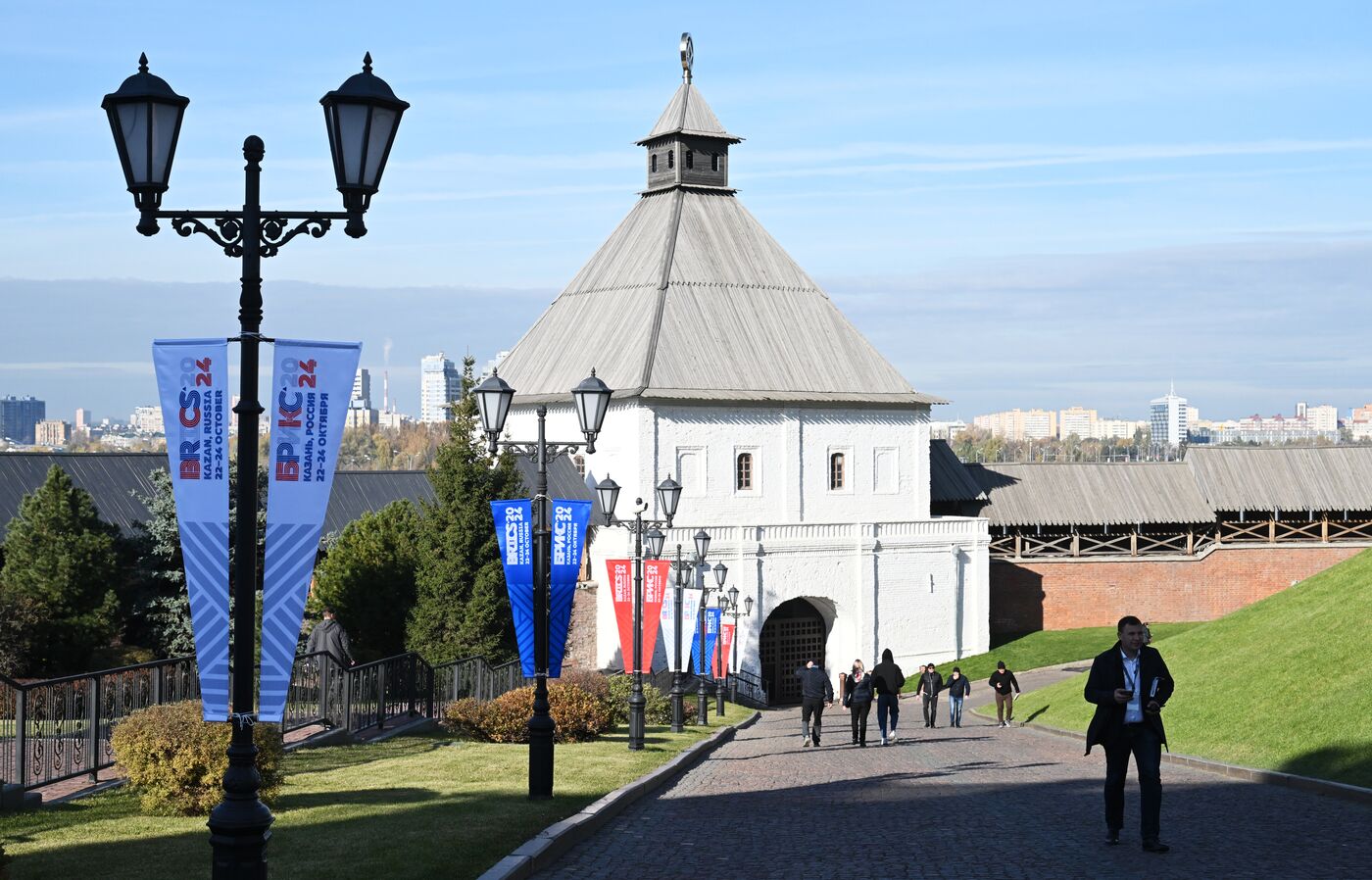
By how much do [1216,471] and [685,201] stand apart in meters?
23.5

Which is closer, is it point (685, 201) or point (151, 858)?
point (151, 858)

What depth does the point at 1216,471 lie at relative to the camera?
61.5 m

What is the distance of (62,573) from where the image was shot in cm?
3525

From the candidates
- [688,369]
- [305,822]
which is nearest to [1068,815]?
[305,822]

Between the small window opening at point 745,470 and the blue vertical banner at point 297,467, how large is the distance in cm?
4513

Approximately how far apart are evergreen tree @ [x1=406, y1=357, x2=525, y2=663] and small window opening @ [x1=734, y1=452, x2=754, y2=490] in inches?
471

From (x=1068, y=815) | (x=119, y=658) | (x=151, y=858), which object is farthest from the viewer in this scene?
(x=119, y=658)

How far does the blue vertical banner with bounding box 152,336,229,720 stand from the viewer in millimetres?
9852

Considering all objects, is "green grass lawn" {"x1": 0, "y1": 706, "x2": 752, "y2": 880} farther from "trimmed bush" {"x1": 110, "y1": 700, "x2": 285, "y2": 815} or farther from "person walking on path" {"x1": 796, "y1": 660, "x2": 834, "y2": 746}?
"person walking on path" {"x1": 796, "y1": 660, "x2": 834, "y2": 746}

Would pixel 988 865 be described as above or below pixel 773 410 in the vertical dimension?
below

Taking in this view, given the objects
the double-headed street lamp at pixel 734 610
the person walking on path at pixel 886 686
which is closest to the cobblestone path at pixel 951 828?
the person walking on path at pixel 886 686

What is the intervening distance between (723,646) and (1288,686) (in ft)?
66.2

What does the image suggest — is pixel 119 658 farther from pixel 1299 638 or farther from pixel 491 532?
pixel 1299 638

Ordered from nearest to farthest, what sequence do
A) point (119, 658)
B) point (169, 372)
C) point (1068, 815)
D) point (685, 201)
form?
1. point (169, 372)
2. point (1068, 815)
3. point (119, 658)
4. point (685, 201)
